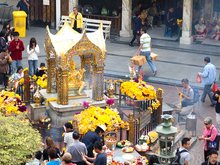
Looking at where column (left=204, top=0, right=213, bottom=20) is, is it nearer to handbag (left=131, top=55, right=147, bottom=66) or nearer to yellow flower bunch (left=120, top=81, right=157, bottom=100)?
handbag (left=131, top=55, right=147, bottom=66)

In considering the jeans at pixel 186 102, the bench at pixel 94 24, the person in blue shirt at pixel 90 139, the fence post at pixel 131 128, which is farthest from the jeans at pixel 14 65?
the person in blue shirt at pixel 90 139

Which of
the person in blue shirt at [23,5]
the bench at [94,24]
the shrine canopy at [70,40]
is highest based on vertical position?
the person in blue shirt at [23,5]

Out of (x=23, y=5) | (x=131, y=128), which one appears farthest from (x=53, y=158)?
(x=23, y=5)

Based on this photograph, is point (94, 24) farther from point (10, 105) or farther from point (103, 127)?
point (103, 127)

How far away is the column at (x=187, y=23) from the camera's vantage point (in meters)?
27.9

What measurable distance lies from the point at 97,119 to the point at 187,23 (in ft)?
44.9

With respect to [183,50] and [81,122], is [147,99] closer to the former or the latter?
[81,122]

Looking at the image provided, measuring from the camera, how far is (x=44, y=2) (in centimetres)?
3162

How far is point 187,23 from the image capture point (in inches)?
1107

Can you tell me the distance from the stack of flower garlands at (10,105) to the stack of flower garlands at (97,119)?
5.49 feet

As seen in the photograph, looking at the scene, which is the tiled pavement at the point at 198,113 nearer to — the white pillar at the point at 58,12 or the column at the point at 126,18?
the column at the point at 126,18

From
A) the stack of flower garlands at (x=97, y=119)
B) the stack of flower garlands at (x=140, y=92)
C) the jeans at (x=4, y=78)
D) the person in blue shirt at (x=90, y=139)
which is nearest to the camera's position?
the person in blue shirt at (x=90, y=139)

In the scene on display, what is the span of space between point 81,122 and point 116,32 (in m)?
15.4

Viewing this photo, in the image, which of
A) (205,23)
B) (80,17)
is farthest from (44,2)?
(205,23)
